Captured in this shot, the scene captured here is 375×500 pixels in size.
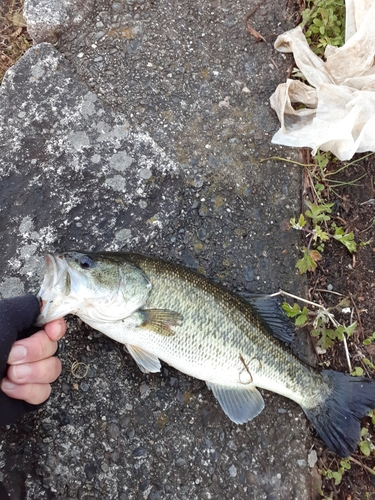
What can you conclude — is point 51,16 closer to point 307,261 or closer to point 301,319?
point 307,261

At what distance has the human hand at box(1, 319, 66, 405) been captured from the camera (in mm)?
2570

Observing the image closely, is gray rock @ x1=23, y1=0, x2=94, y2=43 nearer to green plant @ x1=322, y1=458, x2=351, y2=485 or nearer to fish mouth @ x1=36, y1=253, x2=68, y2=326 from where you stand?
fish mouth @ x1=36, y1=253, x2=68, y2=326

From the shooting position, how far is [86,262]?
2.78 metres

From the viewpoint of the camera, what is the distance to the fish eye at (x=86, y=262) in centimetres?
276

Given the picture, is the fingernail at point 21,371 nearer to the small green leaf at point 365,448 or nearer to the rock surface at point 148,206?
the rock surface at point 148,206

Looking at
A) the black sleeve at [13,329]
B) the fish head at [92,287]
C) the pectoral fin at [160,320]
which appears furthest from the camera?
the pectoral fin at [160,320]

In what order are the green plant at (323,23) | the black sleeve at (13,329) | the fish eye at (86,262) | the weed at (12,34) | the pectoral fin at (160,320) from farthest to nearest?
the weed at (12,34) → the green plant at (323,23) → the pectoral fin at (160,320) → the fish eye at (86,262) → the black sleeve at (13,329)

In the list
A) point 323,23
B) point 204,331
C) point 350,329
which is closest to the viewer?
point 204,331

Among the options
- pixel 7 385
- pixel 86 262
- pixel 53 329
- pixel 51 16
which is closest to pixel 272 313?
pixel 86 262

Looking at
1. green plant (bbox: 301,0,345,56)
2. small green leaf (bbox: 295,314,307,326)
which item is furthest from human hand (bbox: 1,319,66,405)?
green plant (bbox: 301,0,345,56)

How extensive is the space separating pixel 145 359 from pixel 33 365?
705mm

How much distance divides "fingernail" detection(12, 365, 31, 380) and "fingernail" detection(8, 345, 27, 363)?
46mm

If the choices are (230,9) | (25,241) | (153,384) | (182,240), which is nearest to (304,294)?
(182,240)

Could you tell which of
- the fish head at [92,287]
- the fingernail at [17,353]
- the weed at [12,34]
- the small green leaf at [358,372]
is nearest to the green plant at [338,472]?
the small green leaf at [358,372]
